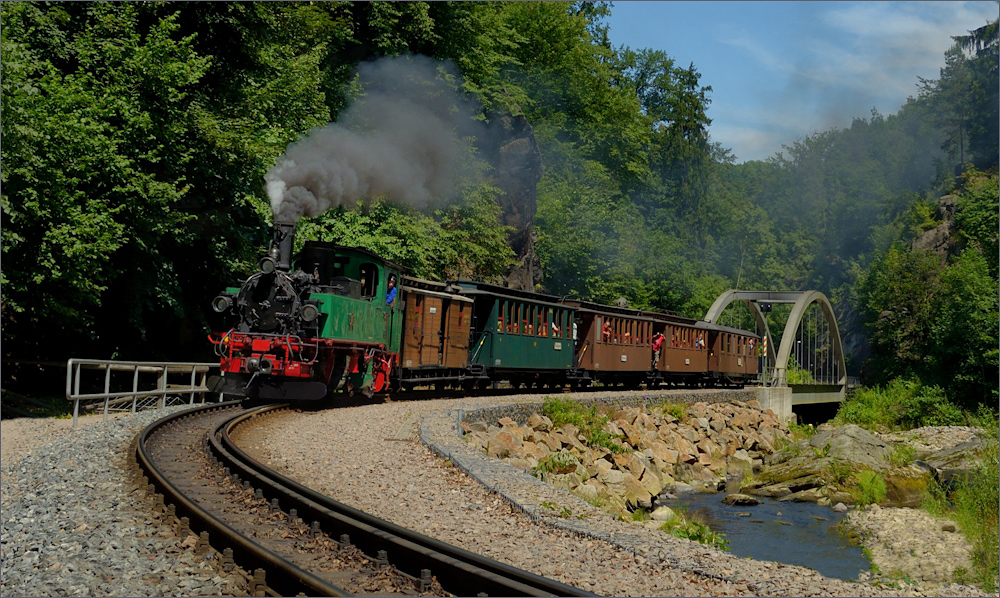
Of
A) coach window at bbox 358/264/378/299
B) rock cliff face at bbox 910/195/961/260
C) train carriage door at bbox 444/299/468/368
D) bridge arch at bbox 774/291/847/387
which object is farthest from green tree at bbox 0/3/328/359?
rock cliff face at bbox 910/195/961/260

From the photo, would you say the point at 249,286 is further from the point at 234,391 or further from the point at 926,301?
the point at 926,301

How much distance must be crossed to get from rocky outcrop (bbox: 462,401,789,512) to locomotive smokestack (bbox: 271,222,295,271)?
4.58 m

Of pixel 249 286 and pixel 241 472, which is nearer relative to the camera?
pixel 241 472

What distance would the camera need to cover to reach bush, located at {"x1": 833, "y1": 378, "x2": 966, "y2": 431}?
40344 millimetres

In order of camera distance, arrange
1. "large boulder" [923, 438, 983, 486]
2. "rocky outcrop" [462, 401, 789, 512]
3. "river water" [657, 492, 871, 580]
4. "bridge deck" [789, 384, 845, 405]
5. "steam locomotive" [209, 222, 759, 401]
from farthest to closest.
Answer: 1. "bridge deck" [789, 384, 845, 405]
2. "large boulder" [923, 438, 983, 486]
3. "steam locomotive" [209, 222, 759, 401]
4. "rocky outcrop" [462, 401, 789, 512]
5. "river water" [657, 492, 871, 580]

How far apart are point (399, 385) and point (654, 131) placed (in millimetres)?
55022

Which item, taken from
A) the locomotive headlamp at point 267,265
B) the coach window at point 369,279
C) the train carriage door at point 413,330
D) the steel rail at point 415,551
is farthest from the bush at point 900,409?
the steel rail at point 415,551

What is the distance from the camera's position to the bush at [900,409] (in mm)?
40344

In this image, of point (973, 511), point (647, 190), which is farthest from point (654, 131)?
point (973, 511)

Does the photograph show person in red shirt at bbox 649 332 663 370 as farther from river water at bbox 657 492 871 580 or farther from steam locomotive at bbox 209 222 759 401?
river water at bbox 657 492 871 580

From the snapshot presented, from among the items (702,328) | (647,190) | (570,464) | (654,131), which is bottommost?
(570,464)

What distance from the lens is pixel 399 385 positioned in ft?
73.5

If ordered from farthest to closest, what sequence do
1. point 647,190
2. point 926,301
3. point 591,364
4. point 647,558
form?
point 647,190, point 926,301, point 591,364, point 647,558

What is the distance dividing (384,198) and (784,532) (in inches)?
609
